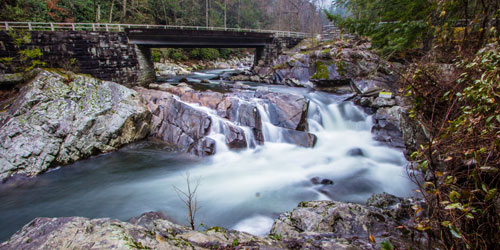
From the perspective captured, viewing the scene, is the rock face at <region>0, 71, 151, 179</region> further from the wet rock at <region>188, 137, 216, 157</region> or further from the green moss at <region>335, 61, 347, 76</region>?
the green moss at <region>335, 61, 347, 76</region>

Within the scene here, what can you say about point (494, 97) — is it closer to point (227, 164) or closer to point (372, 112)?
point (227, 164)

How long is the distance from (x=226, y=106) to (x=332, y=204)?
25.7 feet

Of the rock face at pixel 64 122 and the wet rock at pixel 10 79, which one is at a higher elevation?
the wet rock at pixel 10 79

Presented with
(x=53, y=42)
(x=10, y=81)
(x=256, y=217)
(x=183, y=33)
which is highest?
(x=183, y=33)

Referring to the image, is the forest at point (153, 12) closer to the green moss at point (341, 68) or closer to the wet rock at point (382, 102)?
the green moss at point (341, 68)

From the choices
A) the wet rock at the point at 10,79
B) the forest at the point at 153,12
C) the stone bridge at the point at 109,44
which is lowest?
→ the wet rock at the point at 10,79

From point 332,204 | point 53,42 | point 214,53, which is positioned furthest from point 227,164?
point 214,53

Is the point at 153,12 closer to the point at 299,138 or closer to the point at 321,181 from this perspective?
the point at 299,138

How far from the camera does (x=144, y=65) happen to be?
733 inches

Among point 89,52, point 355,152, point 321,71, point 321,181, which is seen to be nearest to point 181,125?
point 321,181

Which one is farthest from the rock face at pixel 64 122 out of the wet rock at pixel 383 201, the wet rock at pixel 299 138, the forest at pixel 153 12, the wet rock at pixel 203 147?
the forest at pixel 153 12

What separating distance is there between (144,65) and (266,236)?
59.9 feet

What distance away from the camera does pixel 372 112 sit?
485 inches

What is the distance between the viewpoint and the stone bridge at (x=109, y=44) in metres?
13.5
